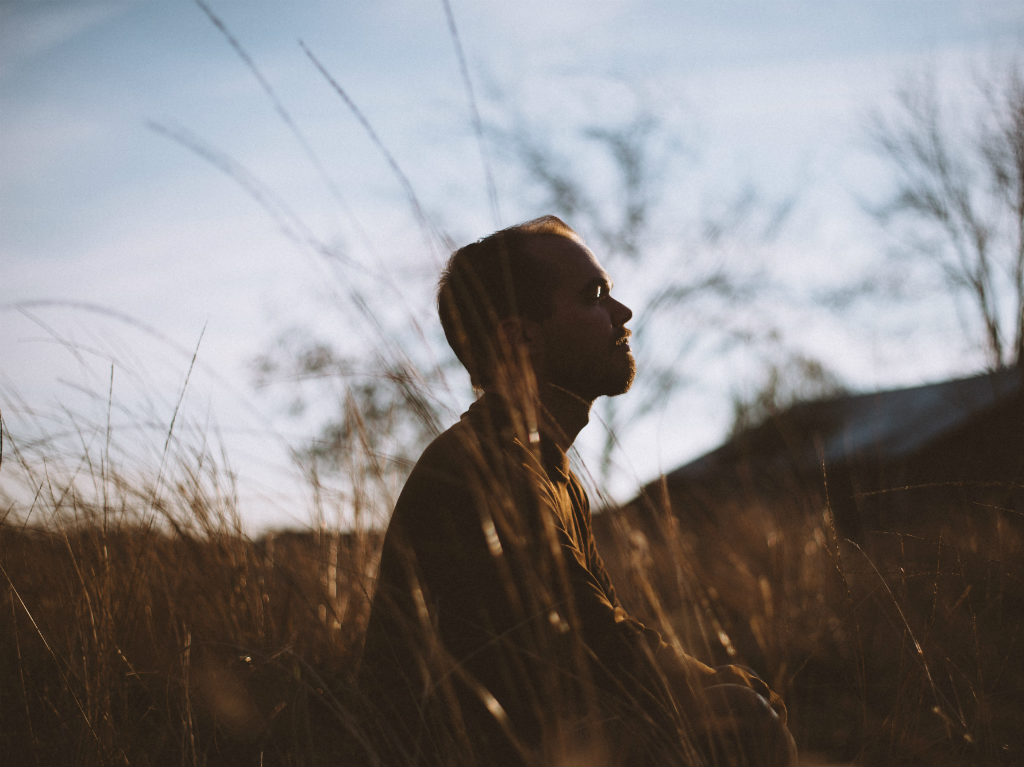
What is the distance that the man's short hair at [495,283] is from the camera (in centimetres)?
154

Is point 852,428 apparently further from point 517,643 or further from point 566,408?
point 517,643

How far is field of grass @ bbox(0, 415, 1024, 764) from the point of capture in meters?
1.18

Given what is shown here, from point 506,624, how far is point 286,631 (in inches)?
39.5

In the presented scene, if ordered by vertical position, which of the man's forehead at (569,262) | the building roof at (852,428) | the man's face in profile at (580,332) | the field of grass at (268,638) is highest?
the man's forehead at (569,262)

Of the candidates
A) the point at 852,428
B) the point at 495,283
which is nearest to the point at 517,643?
the point at 495,283

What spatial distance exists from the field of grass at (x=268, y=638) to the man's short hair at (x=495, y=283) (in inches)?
19.5

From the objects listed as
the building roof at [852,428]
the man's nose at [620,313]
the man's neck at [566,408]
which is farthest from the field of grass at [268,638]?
the building roof at [852,428]

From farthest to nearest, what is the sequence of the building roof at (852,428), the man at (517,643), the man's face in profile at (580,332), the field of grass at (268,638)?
the building roof at (852,428) → the man's face in profile at (580,332) → the field of grass at (268,638) → the man at (517,643)

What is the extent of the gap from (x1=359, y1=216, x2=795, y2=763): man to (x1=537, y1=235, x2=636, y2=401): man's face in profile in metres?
0.20

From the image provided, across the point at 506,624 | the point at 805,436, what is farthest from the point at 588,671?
the point at 805,436

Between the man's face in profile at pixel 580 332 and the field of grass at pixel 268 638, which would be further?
the man's face in profile at pixel 580 332

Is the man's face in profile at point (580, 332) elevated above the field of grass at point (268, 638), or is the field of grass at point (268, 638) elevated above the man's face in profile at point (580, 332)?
the man's face in profile at point (580, 332)

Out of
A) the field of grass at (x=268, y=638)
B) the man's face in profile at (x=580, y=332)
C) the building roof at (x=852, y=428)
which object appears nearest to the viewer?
the field of grass at (x=268, y=638)

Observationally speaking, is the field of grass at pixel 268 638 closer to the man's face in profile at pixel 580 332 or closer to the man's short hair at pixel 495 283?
the man's face in profile at pixel 580 332
